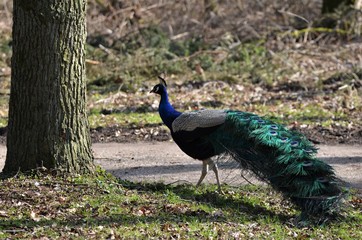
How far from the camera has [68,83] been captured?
22.6ft

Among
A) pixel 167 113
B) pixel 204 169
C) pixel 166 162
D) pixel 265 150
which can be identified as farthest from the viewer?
pixel 166 162

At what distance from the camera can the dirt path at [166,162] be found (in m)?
8.47

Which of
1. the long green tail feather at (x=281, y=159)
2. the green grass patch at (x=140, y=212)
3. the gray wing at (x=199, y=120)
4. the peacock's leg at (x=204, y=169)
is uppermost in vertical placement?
the gray wing at (x=199, y=120)

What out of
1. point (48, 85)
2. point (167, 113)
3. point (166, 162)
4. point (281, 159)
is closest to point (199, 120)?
point (167, 113)

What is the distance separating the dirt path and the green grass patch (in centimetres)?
65

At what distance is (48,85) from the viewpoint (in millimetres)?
6809

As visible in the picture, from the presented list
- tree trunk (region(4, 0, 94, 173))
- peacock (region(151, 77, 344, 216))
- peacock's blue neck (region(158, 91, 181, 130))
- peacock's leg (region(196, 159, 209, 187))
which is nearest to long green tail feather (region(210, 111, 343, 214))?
peacock (region(151, 77, 344, 216))

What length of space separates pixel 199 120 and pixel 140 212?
50.6 inches

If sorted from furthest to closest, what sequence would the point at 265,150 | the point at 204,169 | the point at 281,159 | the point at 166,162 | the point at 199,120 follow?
the point at 166,162
the point at 204,169
the point at 199,120
the point at 265,150
the point at 281,159

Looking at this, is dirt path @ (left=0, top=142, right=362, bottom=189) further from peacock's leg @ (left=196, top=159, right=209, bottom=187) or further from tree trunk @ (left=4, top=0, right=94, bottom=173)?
tree trunk @ (left=4, top=0, right=94, bottom=173)

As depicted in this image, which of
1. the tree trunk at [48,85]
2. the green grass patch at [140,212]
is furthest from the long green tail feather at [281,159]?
the tree trunk at [48,85]

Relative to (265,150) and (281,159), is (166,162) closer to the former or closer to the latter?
(265,150)

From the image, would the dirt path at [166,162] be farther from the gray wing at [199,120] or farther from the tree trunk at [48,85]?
the tree trunk at [48,85]

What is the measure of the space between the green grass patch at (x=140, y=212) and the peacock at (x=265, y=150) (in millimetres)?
240
